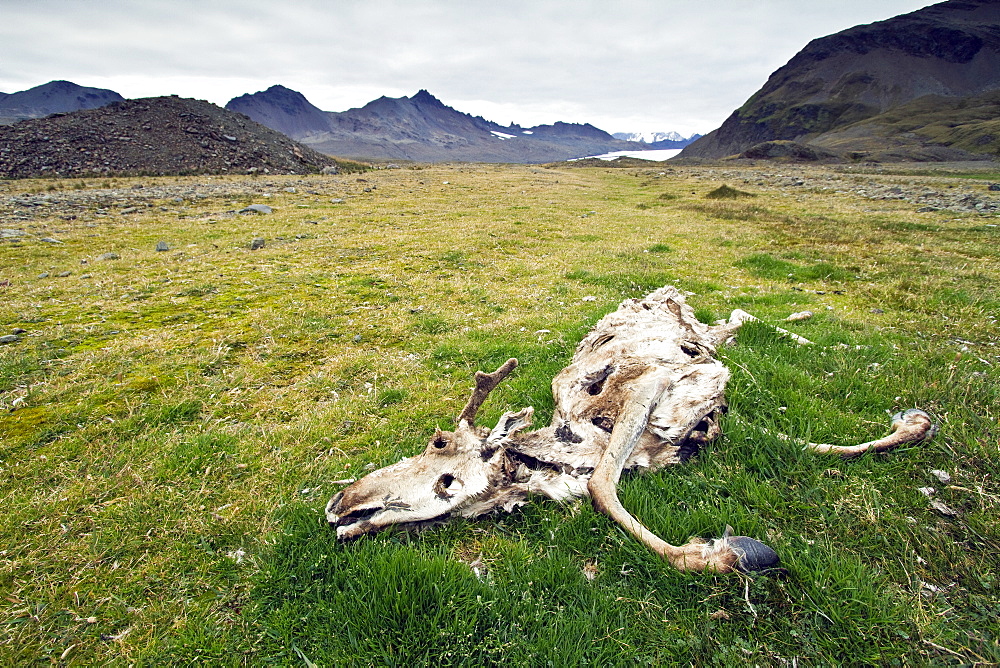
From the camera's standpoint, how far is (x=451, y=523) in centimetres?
349

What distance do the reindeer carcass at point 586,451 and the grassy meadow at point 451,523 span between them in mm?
165

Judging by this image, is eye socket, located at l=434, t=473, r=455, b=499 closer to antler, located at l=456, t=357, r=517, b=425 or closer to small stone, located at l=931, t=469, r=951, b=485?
antler, located at l=456, t=357, r=517, b=425

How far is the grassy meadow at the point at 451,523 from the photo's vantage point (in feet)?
8.63

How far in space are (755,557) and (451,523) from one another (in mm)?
2233

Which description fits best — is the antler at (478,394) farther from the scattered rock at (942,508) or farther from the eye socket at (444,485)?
the scattered rock at (942,508)

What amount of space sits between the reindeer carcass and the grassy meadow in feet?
0.54

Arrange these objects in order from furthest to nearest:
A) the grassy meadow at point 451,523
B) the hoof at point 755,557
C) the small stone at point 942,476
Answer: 1. the small stone at point 942,476
2. the hoof at point 755,557
3. the grassy meadow at point 451,523

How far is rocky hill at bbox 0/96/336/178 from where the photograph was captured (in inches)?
1598

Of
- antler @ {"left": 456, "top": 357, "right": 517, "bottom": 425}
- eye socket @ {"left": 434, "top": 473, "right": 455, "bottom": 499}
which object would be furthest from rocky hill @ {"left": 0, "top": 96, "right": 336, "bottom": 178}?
eye socket @ {"left": 434, "top": 473, "right": 455, "bottom": 499}

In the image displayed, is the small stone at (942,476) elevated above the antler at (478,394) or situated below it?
below

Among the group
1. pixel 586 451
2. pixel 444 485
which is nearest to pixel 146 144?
pixel 444 485

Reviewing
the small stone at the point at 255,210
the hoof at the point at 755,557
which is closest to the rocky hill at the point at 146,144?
the small stone at the point at 255,210

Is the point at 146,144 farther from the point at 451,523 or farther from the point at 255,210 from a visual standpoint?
the point at 451,523

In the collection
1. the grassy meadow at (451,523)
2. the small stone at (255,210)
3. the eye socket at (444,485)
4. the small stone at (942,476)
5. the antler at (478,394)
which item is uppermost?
the small stone at (255,210)
